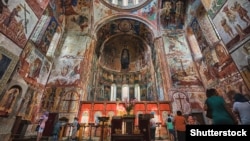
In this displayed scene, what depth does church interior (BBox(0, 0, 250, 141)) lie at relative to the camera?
5.70m

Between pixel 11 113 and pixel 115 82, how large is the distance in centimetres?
1190

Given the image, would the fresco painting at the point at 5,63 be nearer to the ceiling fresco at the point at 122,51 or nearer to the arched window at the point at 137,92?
the ceiling fresco at the point at 122,51

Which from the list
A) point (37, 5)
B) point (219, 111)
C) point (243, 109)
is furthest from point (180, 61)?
point (37, 5)

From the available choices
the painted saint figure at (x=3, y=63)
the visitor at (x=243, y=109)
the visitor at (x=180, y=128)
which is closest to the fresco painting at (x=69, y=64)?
the painted saint figure at (x=3, y=63)

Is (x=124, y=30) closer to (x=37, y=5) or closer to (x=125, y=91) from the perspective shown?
(x=125, y=91)

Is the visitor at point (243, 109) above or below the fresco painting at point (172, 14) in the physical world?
below

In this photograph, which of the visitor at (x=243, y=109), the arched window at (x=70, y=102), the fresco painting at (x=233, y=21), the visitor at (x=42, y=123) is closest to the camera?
the visitor at (x=243, y=109)

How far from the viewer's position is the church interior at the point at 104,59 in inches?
225

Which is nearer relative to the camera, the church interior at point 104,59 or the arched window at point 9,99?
the church interior at point 104,59

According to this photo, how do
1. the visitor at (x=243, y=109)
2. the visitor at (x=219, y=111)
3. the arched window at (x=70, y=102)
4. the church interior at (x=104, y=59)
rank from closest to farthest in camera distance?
the visitor at (x=219, y=111), the visitor at (x=243, y=109), the church interior at (x=104, y=59), the arched window at (x=70, y=102)

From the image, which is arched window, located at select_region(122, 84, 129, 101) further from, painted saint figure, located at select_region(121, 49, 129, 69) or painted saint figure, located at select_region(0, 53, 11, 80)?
painted saint figure, located at select_region(0, 53, 11, 80)

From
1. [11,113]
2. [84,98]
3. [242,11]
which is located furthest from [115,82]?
[242,11]

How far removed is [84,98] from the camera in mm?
10359

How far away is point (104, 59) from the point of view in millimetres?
17328
